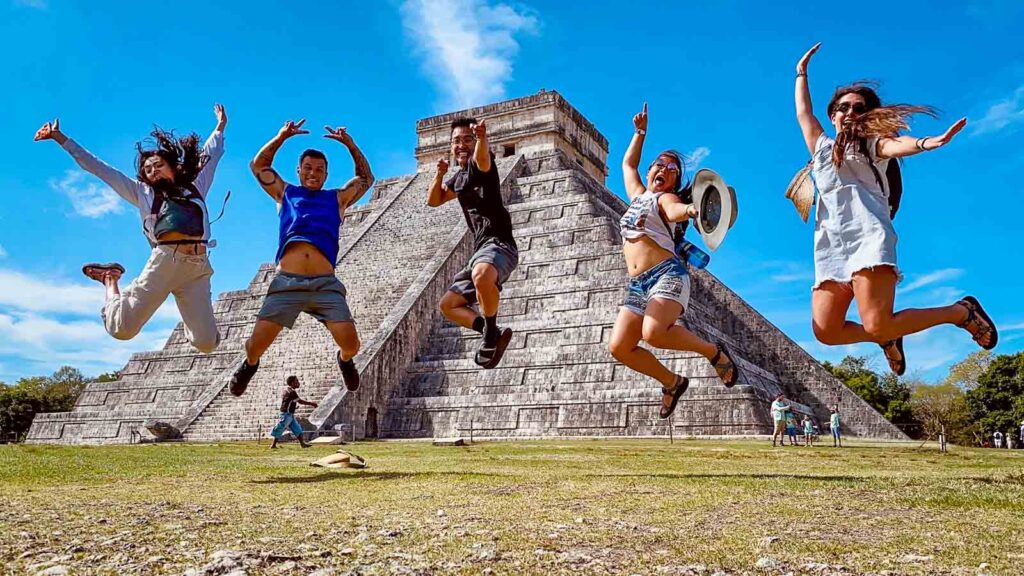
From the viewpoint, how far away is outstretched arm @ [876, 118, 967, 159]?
5.27 m

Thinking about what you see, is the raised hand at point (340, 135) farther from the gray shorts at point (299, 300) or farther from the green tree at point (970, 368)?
the green tree at point (970, 368)

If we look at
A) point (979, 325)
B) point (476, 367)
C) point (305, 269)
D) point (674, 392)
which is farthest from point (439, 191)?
point (476, 367)

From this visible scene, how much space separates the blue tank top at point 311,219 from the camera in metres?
7.23

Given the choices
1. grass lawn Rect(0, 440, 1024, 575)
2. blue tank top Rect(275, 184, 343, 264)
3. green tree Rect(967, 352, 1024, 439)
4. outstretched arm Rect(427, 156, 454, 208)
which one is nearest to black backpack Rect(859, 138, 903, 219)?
grass lawn Rect(0, 440, 1024, 575)

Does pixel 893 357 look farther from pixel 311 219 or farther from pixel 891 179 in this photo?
pixel 311 219

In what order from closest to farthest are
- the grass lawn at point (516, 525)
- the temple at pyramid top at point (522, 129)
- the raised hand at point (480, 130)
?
the grass lawn at point (516, 525)
the raised hand at point (480, 130)
the temple at pyramid top at point (522, 129)

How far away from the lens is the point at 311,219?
7246 millimetres

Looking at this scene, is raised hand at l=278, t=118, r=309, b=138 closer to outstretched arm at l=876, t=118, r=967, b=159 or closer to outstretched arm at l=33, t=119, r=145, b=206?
outstretched arm at l=33, t=119, r=145, b=206

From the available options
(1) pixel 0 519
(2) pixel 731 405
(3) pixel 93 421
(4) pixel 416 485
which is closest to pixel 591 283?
(2) pixel 731 405

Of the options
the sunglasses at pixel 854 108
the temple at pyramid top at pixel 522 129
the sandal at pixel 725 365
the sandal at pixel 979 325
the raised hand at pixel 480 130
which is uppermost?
the temple at pyramid top at pixel 522 129

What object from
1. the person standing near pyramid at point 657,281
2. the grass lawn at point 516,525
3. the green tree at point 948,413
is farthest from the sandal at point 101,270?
the green tree at point 948,413

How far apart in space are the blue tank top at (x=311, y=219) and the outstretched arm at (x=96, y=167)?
1250 mm

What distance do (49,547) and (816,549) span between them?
324 centimetres

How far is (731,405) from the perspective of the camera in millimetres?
19391
